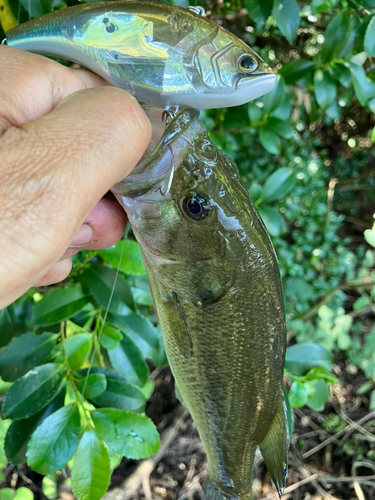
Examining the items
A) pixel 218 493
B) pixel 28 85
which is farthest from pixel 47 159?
pixel 218 493

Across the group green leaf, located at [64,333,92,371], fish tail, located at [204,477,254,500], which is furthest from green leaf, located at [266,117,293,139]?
fish tail, located at [204,477,254,500]

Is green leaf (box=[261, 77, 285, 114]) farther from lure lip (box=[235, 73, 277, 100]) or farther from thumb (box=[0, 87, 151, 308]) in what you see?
thumb (box=[0, 87, 151, 308])

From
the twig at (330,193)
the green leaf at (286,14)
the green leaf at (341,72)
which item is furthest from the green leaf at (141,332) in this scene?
the twig at (330,193)

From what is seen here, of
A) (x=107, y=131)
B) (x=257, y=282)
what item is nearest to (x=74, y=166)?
(x=107, y=131)

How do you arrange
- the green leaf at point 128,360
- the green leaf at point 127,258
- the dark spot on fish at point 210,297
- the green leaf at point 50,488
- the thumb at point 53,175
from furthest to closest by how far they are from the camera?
1. the green leaf at point 50,488
2. the green leaf at point 128,360
3. the green leaf at point 127,258
4. the dark spot on fish at point 210,297
5. the thumb at point 53,175

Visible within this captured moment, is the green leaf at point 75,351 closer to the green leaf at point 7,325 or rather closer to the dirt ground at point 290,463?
the green leaf at point 7,325

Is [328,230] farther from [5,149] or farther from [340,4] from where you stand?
[5,149]
